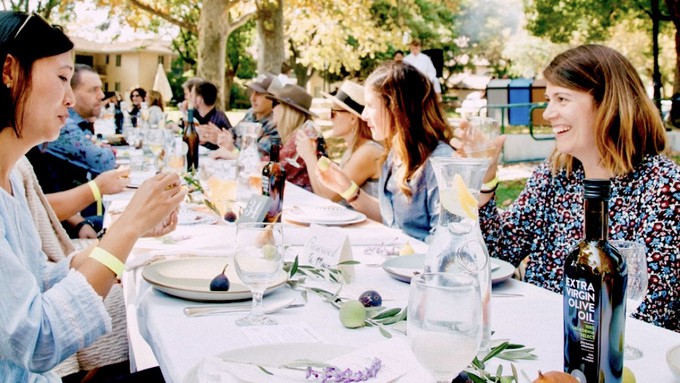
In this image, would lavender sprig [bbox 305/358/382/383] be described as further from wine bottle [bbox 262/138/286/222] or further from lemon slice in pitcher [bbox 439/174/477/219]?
wine bottle [bbox 262/138/286/222]

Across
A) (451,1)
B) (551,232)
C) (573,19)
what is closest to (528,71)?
(573,19)

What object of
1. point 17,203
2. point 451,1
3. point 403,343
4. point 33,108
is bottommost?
point 403,343

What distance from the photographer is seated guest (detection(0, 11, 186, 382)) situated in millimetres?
1395

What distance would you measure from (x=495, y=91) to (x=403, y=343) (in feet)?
46.6

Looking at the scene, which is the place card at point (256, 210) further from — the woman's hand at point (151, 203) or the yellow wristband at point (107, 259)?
the yellow wristband at point (107, 259)

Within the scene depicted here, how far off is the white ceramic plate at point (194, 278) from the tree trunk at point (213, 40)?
12109 mm

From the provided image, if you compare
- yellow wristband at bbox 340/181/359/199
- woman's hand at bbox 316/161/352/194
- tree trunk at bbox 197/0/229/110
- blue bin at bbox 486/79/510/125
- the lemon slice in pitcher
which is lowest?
yellow wristband at bbox 340/181/359/199

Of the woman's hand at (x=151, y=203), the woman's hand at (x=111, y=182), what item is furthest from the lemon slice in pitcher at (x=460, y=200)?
the woman's hand at (x=111, y=182)

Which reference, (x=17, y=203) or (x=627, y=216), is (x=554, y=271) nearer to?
(x=627, y=216)

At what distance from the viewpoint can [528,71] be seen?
52.1m

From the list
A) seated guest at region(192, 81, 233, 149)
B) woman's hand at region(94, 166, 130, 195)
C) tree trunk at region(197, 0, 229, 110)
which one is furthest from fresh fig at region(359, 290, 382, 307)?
tree trunk at region(197, 0, 229, 110)

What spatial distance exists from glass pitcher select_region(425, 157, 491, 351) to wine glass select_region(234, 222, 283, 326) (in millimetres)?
329

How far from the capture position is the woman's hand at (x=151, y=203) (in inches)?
69.8

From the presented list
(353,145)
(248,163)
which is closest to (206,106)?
(353,145)
